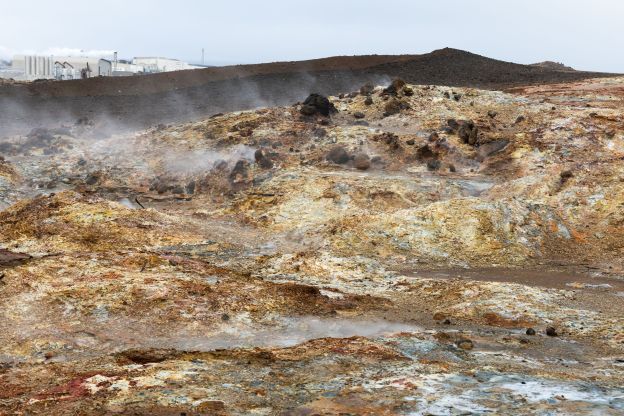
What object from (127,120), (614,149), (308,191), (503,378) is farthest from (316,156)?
(503,378)

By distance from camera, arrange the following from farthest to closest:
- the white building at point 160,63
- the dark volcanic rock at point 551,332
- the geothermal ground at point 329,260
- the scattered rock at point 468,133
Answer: the white building at point 160,63
the scattered rock at point 468,133
the dark volcanic rock at point 551,332
the geothermal ground at point 329,260

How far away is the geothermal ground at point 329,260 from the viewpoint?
26.9ft

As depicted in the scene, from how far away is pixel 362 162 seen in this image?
2127 cm

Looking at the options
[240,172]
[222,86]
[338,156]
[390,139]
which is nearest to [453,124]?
[390,139]

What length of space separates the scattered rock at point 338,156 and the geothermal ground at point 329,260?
44 mm

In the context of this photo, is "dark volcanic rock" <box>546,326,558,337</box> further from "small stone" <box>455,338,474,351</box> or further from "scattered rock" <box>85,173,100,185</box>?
"scattered rock" <box>85,173,100,185</box>

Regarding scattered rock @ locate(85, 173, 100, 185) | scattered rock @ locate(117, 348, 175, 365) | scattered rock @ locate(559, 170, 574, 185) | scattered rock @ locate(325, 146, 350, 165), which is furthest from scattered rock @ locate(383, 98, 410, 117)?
scattered rock @ locate(117, 348, 175, 365)

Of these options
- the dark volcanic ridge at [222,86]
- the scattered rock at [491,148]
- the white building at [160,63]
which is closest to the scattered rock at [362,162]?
the scattered rock at [491,148]

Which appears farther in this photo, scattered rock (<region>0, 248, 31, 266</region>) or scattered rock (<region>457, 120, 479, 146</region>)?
scattered rock (<region>457, 120, 479, 146</region>)

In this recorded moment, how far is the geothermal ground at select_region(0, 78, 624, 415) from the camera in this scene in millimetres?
8211

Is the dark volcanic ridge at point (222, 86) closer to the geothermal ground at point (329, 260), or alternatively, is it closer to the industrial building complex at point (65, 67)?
the geothermal ground at point (329, 260)

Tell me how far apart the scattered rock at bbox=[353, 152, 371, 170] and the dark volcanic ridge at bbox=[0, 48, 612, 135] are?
945 centimetres

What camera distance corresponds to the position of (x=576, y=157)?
67.9 ft

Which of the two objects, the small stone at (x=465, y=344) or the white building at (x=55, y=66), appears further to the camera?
the white building at (x=55, y=66)
